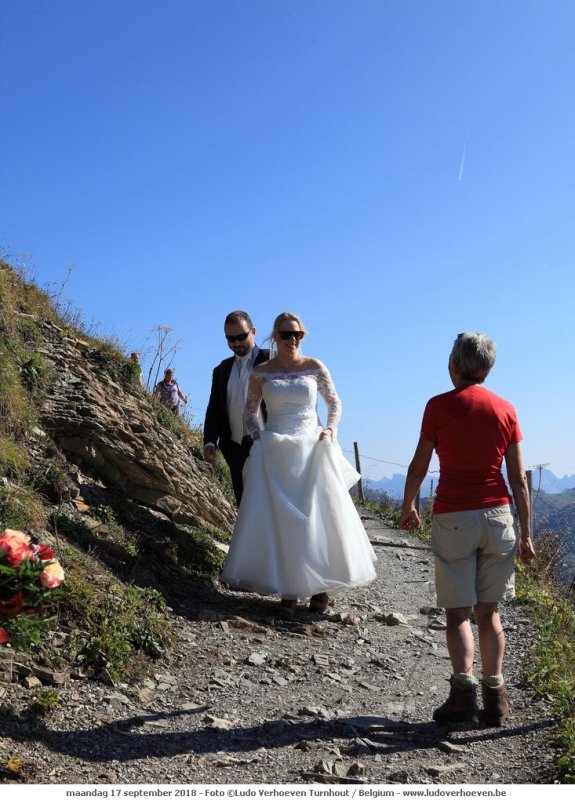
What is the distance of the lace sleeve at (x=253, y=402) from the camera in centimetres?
748

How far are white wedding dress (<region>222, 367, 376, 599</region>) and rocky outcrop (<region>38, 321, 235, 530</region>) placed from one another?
5.51ft

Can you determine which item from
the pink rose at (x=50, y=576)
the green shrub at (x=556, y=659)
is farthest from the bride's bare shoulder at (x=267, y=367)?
the pink rose at (x=50, y=576)

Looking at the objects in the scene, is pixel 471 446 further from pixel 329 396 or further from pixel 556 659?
pixel 329 396

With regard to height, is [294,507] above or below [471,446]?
below

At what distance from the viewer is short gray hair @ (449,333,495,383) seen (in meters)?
4.83

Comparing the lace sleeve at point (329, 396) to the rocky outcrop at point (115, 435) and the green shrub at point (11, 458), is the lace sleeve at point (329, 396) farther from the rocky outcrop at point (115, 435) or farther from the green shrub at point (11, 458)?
the green shrub at point (11, 458)

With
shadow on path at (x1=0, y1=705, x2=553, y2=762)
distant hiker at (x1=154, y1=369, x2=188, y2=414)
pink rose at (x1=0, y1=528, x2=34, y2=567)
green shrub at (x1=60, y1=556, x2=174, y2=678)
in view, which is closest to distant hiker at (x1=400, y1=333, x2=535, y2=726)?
shadow on path at (x1=0, y1=705, x2=553, y2=762)

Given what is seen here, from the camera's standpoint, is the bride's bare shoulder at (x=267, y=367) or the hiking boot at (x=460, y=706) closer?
the hiking boot at (x=460, y=706)

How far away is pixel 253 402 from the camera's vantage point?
7.53 m

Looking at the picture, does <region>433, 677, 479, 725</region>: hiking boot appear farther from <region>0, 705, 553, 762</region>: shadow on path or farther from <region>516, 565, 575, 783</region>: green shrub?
<region>516, 565, 575, 783</region>: green shrub

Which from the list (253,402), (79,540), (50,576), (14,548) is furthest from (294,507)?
(14,548)

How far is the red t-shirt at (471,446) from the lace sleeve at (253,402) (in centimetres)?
285

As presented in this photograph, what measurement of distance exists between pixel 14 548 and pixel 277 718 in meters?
2.15
